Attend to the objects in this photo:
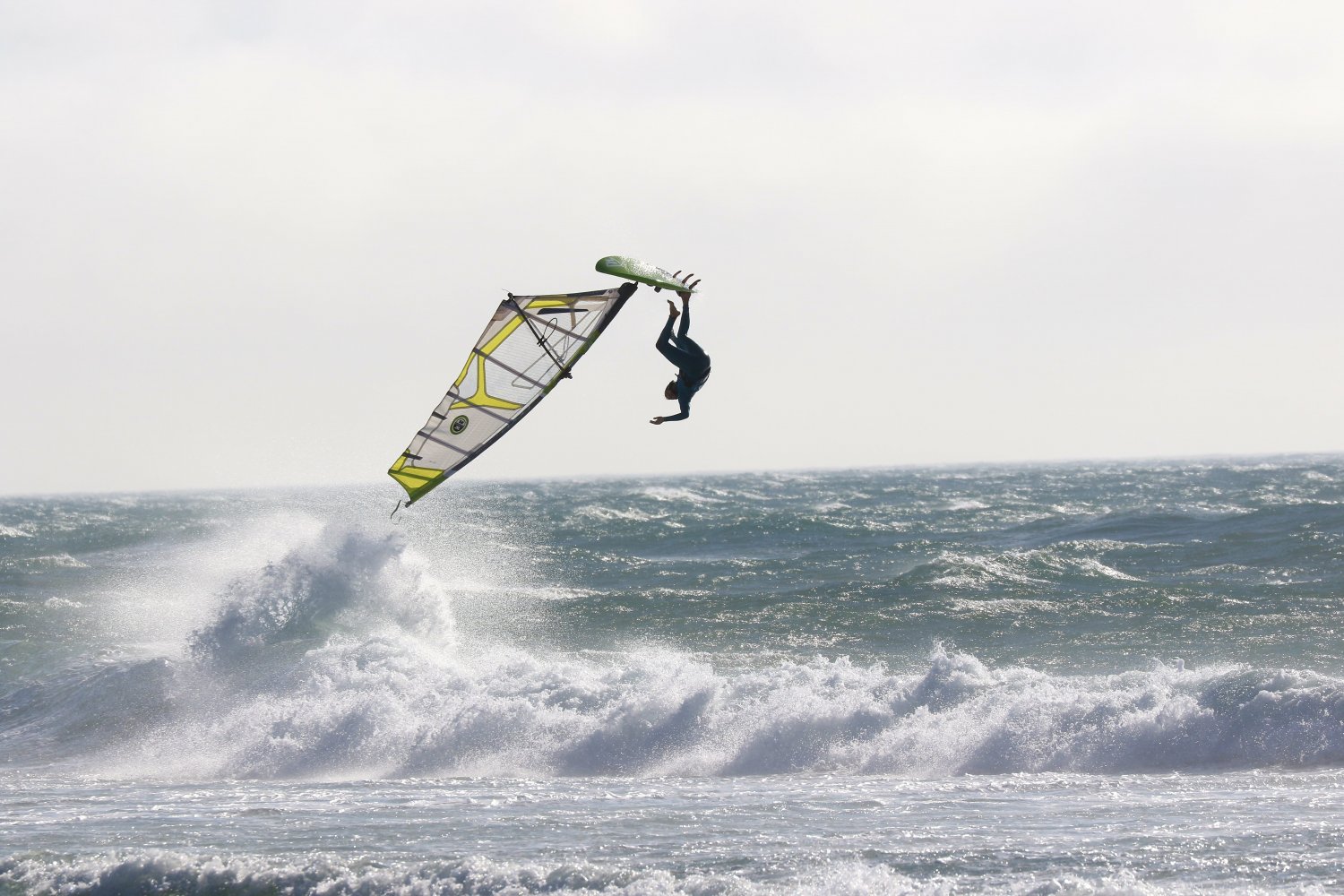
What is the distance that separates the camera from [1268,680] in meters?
10.7

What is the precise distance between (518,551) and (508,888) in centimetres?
1752

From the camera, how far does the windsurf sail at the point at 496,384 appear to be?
8.76 m

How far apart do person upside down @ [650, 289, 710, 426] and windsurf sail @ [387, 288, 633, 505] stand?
0.69 meters

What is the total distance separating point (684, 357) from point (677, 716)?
13.4 feet

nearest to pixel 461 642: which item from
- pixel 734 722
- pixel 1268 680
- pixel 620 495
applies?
pixel 734 722

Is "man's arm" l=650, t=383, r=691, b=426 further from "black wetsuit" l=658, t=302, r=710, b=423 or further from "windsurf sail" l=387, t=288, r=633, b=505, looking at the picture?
"windsurf sail" l=387, t=288, r=633, b=505

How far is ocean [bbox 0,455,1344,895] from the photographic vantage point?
7254 mm

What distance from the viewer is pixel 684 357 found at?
8.23 m

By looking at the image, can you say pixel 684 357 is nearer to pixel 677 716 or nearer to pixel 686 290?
pixel 686 290

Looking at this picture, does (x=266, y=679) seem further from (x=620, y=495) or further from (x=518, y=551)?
(x=620, y=495)

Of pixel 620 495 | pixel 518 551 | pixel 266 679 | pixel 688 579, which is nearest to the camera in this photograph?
pixel 266 679

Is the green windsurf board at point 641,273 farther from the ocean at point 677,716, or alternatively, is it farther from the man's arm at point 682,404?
the ocean at point 677,716

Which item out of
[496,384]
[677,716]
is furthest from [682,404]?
[677,716]

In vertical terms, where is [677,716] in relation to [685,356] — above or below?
below
